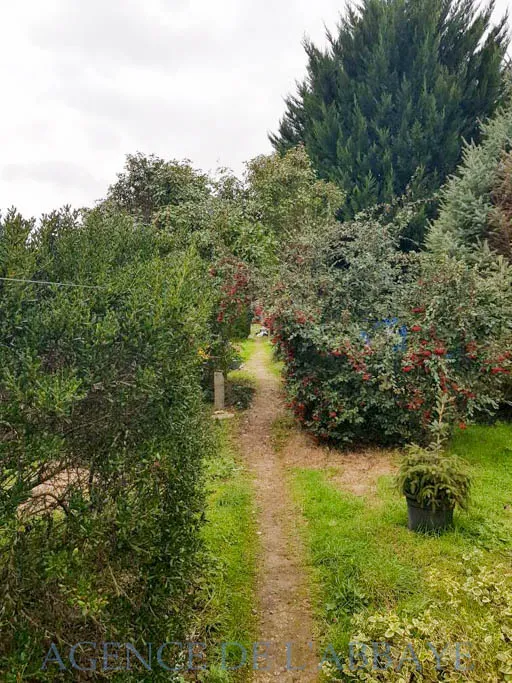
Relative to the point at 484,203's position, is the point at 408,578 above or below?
below

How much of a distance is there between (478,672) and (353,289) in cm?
534

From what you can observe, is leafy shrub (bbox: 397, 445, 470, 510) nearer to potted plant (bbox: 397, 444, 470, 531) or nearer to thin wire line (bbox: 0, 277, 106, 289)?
potted plant (bbox: 397, 444, 470, 531)

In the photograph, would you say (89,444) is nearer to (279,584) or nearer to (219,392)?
(279,584)

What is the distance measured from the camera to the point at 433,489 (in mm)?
4371

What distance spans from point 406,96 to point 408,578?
53.4 feet

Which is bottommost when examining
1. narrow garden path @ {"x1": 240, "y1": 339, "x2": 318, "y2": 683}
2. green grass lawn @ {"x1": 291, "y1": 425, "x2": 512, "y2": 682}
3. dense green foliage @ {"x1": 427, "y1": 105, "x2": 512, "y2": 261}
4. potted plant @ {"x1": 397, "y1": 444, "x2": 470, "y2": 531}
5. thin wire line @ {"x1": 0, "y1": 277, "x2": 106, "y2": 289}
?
narrow garden path @ {"x1": 240, "y1": 339, "x2": 318, "y2": 683}

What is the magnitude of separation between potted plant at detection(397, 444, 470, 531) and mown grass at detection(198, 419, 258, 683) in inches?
62.5

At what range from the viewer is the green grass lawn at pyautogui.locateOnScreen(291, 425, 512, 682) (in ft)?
9.12

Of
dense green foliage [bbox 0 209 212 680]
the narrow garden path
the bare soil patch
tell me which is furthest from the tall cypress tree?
dense green foliage [bbox 0 209 212 680]

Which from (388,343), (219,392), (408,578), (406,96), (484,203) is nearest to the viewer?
(408,578)

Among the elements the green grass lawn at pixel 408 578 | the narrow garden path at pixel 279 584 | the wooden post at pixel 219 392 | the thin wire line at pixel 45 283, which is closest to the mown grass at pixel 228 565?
the narrow garden path at pixel 279 584

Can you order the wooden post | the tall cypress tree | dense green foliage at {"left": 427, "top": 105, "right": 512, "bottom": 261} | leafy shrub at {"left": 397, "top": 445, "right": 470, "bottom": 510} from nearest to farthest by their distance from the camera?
leafy shrub at {"left": 397, "top": 445, "right": 470, "bottom": 510} < dense green foliage at {"left": 427, "top": 105, "right": 512, "bottom": 261} < the wooden post < the tall cypress tree

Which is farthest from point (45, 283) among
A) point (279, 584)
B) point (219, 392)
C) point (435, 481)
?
point (219, 392)

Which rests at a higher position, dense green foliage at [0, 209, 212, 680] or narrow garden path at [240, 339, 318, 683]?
dense green foliage at [0, 209, 212, 680]
